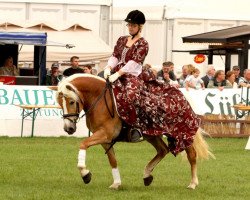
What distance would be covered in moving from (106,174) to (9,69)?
11.9 metres

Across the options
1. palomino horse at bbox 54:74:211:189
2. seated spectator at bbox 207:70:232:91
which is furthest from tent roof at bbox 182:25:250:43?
palomino horse at bbox 54:74:211:189

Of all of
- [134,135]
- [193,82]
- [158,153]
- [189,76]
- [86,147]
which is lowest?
[158,153]

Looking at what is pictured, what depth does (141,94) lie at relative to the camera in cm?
1530

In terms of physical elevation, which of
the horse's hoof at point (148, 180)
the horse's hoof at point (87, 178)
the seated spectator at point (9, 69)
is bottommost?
the horse's hoof at point (148, 180)

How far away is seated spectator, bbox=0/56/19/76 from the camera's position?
2859cm

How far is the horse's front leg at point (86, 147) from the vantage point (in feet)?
47.9

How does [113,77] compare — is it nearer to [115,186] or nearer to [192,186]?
[115,186]

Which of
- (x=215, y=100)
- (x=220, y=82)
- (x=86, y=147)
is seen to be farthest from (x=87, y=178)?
(x=220, y=82)

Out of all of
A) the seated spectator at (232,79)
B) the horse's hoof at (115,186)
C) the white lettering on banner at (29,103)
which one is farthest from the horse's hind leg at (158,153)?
the seated spectator at (232,79)

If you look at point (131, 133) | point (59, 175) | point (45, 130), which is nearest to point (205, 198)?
point (131, 133)

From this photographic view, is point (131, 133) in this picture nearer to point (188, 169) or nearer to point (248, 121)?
point (188, 169)

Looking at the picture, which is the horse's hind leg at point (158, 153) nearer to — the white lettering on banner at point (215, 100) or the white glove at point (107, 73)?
the white glove at point (107, 73)

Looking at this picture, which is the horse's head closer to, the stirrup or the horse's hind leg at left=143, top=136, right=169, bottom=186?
the stirrup

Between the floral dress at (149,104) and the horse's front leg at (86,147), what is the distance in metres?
0.42
